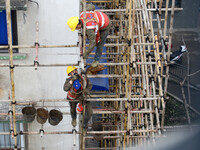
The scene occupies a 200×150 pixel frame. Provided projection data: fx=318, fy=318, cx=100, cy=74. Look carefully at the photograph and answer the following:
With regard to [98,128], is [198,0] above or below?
above

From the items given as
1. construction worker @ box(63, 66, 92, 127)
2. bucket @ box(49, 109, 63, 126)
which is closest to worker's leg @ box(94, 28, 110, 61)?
construction worker @ box(63, 66, 92, 127)

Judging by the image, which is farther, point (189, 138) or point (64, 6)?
point (64, 6)

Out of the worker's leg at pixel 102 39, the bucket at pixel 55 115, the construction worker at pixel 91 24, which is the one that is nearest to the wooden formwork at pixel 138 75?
the worker's leg at pixel 102 39

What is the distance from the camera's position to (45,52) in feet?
34.7

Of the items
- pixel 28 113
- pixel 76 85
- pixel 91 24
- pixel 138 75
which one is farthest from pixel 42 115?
pixel 138 75

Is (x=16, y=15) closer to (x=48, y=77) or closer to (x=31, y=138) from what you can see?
(x=48, y=77)

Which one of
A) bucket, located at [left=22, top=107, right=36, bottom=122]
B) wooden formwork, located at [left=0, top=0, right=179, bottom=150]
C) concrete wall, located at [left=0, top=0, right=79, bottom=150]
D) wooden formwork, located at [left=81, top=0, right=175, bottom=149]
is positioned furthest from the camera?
concrete wall, located at [left=0, top=0, right=79, bottom=150]

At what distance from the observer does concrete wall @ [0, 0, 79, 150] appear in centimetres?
1030

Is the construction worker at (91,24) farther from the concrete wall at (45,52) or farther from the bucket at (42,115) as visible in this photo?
the concrete wall at (45,52)

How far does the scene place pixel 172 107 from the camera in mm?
19859

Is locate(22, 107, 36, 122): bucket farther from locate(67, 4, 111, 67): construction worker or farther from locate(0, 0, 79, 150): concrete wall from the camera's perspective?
locate(67, 4, 111, 67): construction worker

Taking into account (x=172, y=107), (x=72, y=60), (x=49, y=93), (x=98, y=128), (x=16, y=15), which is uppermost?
(x=16, y=15)

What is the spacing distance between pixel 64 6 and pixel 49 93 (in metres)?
2.97

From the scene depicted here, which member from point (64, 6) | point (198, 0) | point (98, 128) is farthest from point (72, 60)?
point (198, 0)
